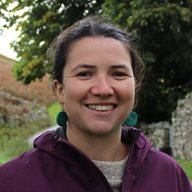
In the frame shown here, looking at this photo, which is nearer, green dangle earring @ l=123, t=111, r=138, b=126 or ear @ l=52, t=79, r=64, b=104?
ear @ l=52, t=79, r=64, b=104

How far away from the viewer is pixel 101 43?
1.95 meters

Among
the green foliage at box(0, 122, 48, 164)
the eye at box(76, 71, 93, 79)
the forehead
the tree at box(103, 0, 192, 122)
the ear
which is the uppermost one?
the forehead

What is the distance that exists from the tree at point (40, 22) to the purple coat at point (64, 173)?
1441 centimetres

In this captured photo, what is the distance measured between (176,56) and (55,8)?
14.7 ft

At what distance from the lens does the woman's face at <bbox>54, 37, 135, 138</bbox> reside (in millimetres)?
1873

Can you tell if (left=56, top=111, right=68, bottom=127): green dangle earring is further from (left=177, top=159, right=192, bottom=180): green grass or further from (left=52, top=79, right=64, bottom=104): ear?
(left=177, top=159, right=192, bottom=180): green grass

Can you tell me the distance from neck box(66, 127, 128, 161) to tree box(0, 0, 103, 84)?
1437 centimetres

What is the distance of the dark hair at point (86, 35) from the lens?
2.02m

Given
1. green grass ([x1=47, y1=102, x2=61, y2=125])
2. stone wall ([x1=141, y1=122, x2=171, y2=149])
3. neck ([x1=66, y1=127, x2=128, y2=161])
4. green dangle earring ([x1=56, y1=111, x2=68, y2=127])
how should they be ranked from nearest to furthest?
1. neck ([x1=66, y1=127, x2=128, y2=161])
2. green dangle earring ([x1=56, y1=111, x2=68, y2=127])
3. stone wall ([x1=141, y1=122, x2=171, y2=149])
4. green grass ([x1=47, y1=102, x2=61, y2=125])

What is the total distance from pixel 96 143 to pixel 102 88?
0.22 meters

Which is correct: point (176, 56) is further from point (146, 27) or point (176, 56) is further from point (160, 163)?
point (160, 163)

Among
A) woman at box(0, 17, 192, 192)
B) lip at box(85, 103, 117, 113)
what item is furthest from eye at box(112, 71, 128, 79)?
lip at box(85, 103, 117, 113)

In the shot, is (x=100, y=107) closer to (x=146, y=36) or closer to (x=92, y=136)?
(x=92, y=136)

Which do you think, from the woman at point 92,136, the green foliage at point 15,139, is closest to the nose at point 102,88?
the woman at point 92,136
